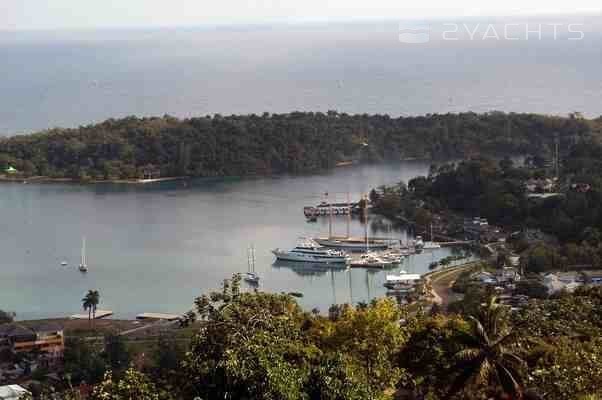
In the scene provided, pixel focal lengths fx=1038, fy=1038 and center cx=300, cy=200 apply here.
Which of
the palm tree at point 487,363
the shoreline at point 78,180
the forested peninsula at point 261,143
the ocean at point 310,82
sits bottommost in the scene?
the palm tree at point 487,363

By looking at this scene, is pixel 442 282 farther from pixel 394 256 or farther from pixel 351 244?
pixel 351 244

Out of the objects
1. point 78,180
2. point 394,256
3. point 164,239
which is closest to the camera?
point 394,256

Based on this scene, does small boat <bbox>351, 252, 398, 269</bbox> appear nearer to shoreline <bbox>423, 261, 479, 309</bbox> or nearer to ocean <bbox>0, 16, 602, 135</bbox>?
shoreline <bbox>423, 261, 479, 309</bbox>

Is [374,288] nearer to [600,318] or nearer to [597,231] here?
[597,231]

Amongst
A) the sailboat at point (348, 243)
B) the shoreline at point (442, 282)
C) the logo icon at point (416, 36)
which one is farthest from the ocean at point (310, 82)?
the shoreline at point (442, 282)

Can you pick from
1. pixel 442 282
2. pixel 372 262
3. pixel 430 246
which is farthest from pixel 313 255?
pixel 442 282

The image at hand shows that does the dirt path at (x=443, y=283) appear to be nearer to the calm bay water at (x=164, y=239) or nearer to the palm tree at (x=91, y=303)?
the calm bay water at (x=164, y=239)

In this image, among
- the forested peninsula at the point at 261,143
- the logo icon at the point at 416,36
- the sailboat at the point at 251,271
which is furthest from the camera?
the logo icon at the point at 416,36
